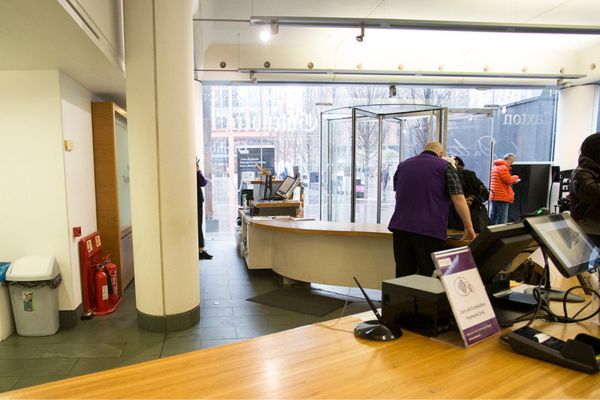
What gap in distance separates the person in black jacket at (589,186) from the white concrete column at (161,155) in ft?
10.6

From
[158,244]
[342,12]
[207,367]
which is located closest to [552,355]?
[207,367]

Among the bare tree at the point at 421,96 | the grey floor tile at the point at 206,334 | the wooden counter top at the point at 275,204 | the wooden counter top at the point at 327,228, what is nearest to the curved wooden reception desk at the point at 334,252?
the wooden counter top at the point at 327,228

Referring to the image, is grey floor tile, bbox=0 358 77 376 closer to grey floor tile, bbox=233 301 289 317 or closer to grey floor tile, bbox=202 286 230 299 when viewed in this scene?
grey floor tile, bbox=233 301 289 317

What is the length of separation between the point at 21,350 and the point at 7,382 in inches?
21.7

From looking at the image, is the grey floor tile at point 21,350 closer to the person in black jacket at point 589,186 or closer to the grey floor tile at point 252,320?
the grey floor tile at point 252,320

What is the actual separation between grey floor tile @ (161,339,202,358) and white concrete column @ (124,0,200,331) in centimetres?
28

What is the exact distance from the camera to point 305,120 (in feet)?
27.8

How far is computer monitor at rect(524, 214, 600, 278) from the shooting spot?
1480 millimetres

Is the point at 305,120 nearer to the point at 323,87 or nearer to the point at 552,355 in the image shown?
the point at 323,87

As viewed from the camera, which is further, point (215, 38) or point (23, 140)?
point (215, 38)

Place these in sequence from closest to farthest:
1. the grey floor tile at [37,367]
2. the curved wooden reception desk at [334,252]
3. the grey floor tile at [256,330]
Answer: the grey floor tile at [37,367] → the grey floor tile at [256,330] → the curved wooden reception desk at [334,252]

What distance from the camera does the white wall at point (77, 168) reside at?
3717 mm

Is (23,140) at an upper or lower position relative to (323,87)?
lower

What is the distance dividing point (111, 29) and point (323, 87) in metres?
5.07
